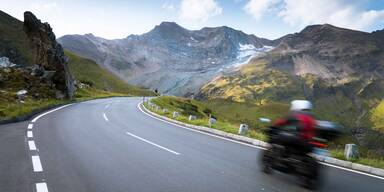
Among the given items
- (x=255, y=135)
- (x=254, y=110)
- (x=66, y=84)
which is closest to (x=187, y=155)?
(x=255, y=135)

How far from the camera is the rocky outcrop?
44062 millimetres

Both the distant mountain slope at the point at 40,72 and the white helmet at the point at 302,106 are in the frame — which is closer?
→ the white helmet at the point at 302,106

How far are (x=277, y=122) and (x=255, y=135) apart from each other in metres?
8.20

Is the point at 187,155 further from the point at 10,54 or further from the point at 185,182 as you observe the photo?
the point at 10,54

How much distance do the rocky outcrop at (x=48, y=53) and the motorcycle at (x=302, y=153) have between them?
38448 mm

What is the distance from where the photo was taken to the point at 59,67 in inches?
1761

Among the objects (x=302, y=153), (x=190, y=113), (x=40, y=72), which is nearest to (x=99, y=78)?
(x=190, y=113)

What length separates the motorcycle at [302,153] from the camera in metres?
7.78

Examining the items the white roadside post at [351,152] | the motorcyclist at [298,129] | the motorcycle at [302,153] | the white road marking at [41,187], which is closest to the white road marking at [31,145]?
the white road marking at [41,187]

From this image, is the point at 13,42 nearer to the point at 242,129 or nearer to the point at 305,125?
the point at 242,129

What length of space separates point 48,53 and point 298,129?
140ft

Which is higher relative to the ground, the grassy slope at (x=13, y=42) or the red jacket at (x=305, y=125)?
the grassy slope at (x=13, y=42)

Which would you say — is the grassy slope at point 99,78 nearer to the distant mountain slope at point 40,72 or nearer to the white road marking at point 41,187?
the distant mountain slope at point 40,72

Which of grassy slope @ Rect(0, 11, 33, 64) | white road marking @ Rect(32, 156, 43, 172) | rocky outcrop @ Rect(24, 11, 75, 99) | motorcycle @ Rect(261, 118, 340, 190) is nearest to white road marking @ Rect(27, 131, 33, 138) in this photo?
white road marking @ Rect(32, 156, 43, 172)
